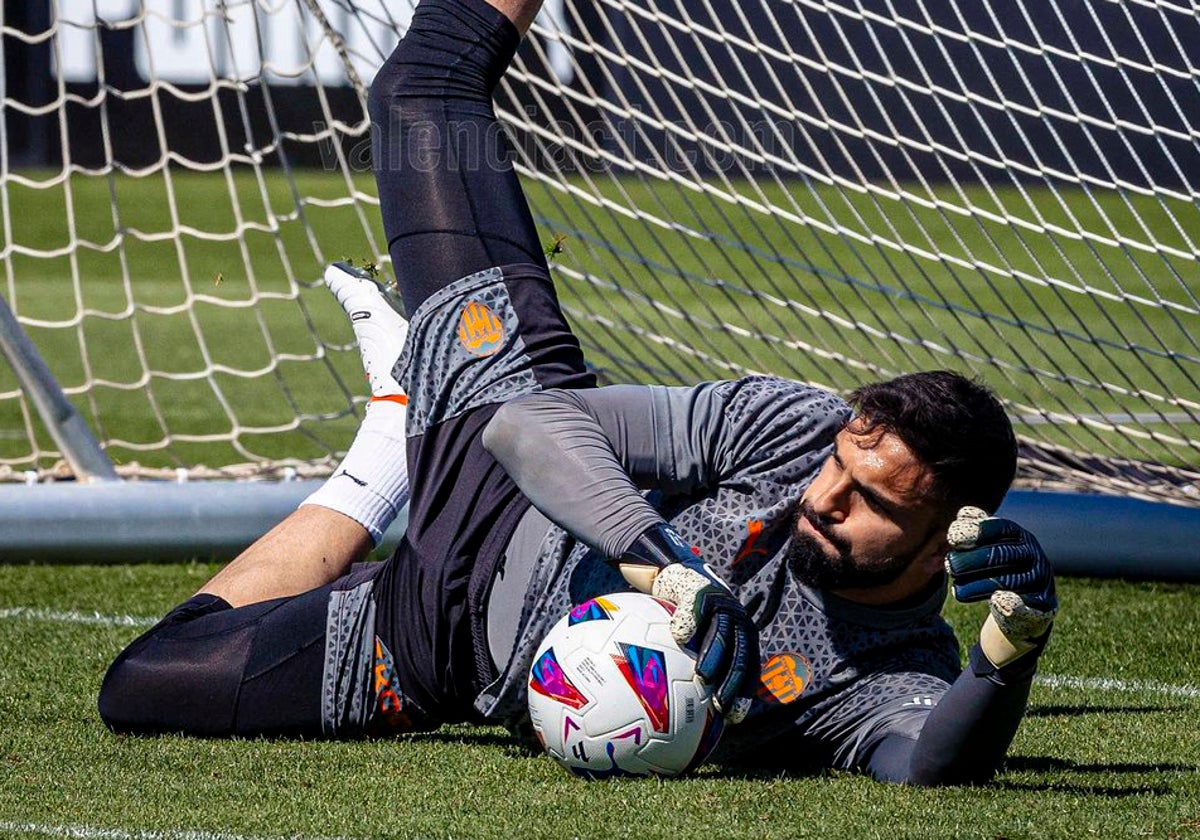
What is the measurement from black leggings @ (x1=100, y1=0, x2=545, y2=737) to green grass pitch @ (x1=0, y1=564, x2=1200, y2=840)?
0.07 meters

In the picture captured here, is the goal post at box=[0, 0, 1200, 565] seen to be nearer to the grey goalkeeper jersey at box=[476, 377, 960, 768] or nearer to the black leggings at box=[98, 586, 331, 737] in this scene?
the black leggings at box=[98, 586, 331, 737]

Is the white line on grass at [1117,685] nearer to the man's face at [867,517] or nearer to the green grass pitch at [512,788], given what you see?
the green grass pitch at [512,788]

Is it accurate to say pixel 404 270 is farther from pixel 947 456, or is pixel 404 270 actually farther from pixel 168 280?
pixel 168 280

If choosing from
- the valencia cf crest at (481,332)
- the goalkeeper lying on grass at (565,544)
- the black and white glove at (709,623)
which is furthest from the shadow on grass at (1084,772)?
the valencia cf crest at (481,332)

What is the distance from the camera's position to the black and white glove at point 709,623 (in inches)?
92.8

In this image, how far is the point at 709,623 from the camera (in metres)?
2.38

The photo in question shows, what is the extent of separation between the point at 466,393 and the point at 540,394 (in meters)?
0.33

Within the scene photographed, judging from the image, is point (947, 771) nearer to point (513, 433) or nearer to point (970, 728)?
point (970, 728)

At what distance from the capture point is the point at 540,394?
8.82 ft

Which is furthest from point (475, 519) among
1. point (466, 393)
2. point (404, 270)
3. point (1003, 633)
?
point (1003, 633)

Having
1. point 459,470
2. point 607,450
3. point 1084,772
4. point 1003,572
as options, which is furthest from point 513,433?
point 1084,772

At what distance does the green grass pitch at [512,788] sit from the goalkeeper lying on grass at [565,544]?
0.09m

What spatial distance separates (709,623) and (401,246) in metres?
1.10

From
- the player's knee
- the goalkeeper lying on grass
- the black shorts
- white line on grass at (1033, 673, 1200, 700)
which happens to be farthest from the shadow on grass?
the player's knee
